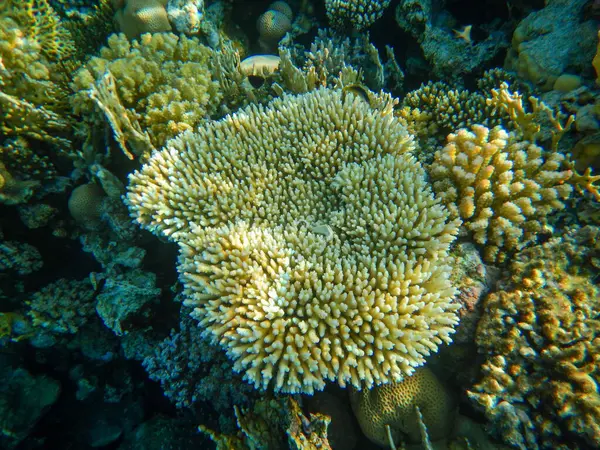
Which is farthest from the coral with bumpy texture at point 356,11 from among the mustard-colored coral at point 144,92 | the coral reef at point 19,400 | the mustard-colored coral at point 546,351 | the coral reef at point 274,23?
the coral reef at point 19,400

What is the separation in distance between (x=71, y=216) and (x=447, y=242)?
4622 mm

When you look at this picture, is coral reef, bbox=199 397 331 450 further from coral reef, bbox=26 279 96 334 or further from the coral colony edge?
coral reef, bbox=26 279 96 334

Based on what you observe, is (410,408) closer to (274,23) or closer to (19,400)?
(19,400)

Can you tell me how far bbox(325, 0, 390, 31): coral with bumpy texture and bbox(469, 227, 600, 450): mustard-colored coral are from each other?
413 centimetres

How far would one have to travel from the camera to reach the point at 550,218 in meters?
3.16

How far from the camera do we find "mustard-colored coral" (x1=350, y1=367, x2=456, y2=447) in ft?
9.29

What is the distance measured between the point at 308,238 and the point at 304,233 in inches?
4.3

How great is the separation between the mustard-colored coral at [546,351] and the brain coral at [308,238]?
0.47m

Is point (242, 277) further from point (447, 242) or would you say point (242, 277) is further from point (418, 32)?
point (418, 32)

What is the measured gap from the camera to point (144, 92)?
12.6 ft

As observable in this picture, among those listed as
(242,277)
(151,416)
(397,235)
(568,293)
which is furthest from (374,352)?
(151,416)

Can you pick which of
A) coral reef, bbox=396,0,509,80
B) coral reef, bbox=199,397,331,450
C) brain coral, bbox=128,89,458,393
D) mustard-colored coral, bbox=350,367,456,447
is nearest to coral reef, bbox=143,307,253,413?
coral reef, bbox=199,397,331,450

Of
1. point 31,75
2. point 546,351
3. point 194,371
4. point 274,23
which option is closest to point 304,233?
point 194,371

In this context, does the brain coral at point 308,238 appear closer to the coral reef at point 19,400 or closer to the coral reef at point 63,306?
the coral reef at point 63,306
